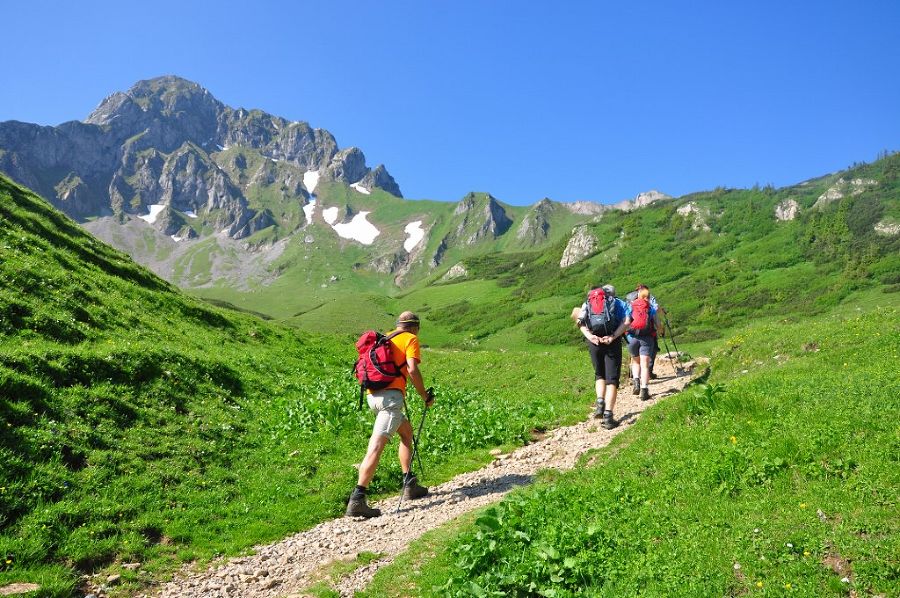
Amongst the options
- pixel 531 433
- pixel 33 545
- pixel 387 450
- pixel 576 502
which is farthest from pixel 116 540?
pixel 531 433

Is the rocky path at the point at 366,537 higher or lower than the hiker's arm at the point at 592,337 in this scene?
lower

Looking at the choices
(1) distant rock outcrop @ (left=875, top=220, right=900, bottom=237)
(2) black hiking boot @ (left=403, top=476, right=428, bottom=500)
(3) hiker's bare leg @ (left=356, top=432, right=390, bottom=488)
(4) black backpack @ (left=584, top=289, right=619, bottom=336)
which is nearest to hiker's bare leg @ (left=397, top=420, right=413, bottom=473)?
(2) black hiking boot @ (left=403, top=476, right=428, bottom=500)

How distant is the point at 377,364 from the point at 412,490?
3228 millimetres

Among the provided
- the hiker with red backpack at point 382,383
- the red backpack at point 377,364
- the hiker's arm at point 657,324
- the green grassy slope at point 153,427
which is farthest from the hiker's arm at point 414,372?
the hiker's arm at point 657,324

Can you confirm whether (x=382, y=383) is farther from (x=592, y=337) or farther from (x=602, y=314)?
(x=602, y=314)

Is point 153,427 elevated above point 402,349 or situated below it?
below

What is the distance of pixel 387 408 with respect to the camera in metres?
11.4

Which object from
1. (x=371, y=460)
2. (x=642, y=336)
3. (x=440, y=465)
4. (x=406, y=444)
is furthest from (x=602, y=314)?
(x=371, y=460)

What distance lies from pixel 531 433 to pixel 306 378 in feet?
40.1

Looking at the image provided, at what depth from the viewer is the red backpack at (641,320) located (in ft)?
62.6

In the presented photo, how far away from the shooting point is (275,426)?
16.9 metres

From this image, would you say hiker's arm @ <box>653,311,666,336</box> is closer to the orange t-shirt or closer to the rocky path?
the rocky path

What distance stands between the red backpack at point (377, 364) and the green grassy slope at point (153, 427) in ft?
10.9

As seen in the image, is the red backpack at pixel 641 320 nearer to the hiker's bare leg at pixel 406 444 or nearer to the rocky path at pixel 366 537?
the rocky path at pixel 366 537
